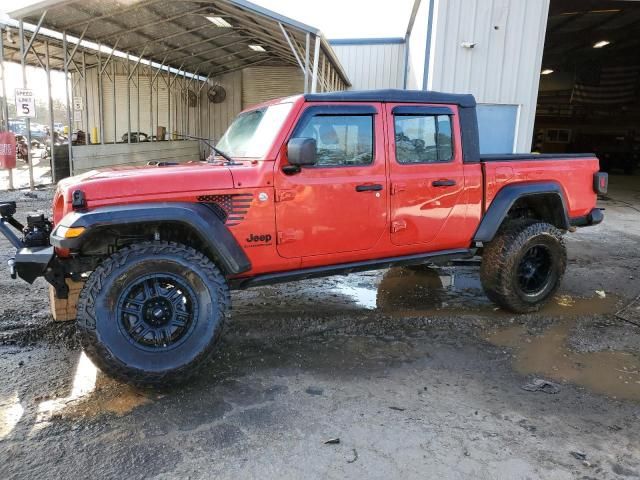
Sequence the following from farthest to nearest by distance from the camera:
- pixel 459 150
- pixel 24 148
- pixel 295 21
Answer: pixel 24 148 < pixel 295 21 < pixel 459 150

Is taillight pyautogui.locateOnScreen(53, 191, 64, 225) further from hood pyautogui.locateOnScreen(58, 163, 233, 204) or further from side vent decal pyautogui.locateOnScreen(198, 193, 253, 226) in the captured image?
side vent decal pyautogui.locateOnScreen(198, 193, 253, 226)

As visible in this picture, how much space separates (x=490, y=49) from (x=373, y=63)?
6279 mm

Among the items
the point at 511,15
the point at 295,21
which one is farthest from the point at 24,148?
the point at 511,15

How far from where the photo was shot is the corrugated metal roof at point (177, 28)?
35.2 ft

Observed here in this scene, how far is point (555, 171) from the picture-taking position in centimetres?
484

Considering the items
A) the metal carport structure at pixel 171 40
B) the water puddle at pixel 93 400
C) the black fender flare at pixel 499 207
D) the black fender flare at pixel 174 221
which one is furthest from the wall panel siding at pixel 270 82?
the water puddle at pixel 93 400

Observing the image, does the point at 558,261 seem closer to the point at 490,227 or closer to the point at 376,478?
the point at 490,227

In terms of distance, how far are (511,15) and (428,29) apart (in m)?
1.63

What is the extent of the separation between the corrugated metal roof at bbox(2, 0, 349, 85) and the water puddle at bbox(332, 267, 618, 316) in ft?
18.3

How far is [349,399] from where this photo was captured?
325 cm

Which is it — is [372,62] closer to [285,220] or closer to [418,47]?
[418,47]

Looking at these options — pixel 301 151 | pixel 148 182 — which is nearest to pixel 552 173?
pixel 301 151

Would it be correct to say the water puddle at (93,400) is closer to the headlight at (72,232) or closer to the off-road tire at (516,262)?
the headlight at (72,232)

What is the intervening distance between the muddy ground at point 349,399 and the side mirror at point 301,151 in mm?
1300
